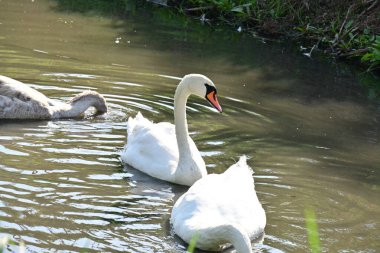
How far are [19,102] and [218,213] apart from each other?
14.1 feet

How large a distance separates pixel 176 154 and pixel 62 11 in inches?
339

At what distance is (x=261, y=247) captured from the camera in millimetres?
7305

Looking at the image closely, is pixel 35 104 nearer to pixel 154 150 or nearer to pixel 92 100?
pixel 92 100

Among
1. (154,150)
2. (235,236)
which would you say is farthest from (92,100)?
(235,236)

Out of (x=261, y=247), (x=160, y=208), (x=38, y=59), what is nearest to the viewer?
(x=261, y=247)

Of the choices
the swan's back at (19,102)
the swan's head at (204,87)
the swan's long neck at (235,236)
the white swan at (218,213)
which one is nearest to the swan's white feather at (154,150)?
the swan's head at (204,87)

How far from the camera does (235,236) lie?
256 inches

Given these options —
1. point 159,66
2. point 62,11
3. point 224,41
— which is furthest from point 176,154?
point 62,11

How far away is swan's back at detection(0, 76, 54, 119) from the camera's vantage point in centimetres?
1073

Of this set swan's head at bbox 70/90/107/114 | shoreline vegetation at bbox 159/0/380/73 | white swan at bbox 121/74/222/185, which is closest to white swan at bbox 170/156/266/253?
white swan at bbox 121/74/222/185

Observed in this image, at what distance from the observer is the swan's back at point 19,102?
10.7 metres

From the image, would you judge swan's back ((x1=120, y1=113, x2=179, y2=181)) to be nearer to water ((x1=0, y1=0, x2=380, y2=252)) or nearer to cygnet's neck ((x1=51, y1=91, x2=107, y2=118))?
water ((x1=0, y1=0, x2=380, y2=252))

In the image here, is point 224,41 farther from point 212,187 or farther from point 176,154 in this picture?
point 212,187

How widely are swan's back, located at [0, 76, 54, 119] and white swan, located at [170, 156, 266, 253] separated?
11.6ft
